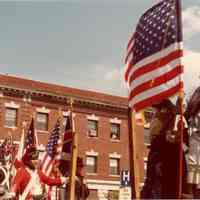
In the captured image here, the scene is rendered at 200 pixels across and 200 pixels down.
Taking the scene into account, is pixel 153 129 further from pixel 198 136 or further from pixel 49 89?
pixel 49 89

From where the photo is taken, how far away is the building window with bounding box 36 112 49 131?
40719mm

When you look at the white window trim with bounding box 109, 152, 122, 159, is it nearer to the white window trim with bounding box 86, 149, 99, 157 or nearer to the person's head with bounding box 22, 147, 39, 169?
the white window trim with bounding box 86, 149, 99, 157

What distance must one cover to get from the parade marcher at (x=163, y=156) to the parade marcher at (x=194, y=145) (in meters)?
0.19

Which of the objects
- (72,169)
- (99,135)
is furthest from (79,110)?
(72,169)

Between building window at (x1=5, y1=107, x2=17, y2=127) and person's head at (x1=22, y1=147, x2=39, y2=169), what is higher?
building window at (x1=5, y1=107, x2=17, y2=127)

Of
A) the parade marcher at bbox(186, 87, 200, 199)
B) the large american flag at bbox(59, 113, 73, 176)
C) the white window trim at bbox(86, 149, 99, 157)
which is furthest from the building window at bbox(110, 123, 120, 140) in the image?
the parade marcher at bbox(186, 87, 200, 199)

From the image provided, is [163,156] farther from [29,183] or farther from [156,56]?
[29,183]

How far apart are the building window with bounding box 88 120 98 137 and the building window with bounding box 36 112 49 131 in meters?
3.70

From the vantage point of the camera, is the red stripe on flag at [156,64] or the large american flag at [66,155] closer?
the red stripe on flag at [156,64]

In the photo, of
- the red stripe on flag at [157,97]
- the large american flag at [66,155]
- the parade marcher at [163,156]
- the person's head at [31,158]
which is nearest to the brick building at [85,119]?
the person's head at [31,158]

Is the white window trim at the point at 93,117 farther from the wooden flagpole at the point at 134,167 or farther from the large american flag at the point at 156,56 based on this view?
the wooden flagpole at the point at 134,167

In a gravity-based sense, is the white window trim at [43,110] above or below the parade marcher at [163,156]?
above

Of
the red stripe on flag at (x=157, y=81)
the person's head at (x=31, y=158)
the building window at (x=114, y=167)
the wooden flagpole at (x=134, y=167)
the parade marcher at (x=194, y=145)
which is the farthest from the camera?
the building window at (x=114, y=167)

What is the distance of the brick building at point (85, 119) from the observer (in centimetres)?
3981
